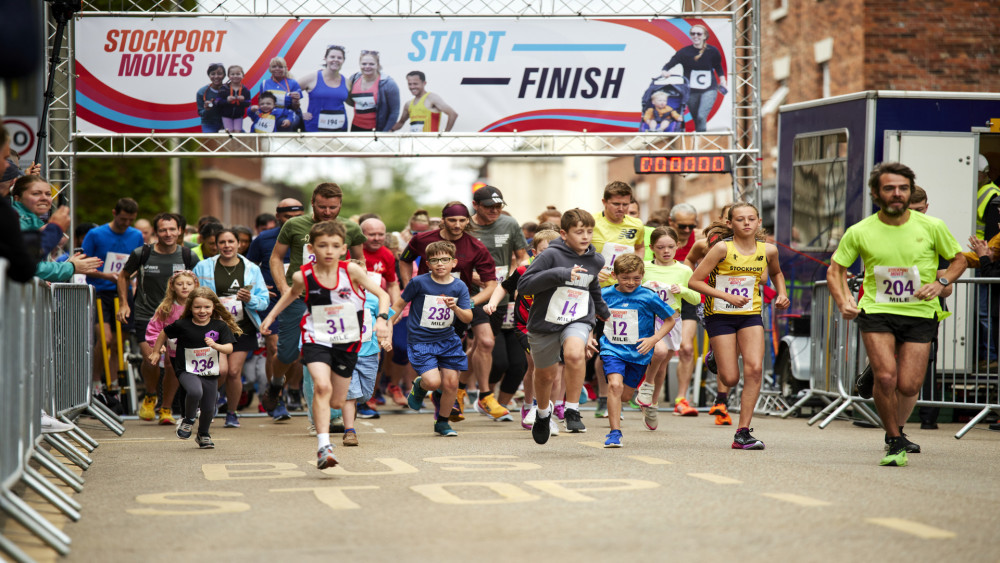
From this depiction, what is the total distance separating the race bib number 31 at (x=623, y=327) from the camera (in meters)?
10.9

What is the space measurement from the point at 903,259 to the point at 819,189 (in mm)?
5386

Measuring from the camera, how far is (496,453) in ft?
30.8

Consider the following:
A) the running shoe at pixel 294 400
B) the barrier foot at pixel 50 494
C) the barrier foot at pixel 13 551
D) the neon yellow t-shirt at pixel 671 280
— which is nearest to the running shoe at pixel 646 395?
the neon yellow t-shirt at pixel 671 280

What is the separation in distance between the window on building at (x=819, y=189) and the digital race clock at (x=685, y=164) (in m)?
0.93

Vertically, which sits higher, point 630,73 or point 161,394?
point 630,73

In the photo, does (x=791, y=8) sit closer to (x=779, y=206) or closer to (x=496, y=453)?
(x=779, y=206)

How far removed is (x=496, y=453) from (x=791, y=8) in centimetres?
2070

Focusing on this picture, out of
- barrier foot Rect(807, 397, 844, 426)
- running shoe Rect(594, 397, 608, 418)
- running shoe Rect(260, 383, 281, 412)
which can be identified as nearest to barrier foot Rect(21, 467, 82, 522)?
running shoe Rect(260, 383, 281, 412)

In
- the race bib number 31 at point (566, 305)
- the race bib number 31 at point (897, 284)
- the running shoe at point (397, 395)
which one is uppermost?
the race bib number 31 at point (897, 284)

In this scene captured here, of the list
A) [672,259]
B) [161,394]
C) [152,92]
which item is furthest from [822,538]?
[152,92]

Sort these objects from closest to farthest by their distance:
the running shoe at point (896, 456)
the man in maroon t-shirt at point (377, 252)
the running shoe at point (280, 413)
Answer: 1. the running shoe at point (896, 456)
2. the running shoe at point (280, 413)
3. the man in maroon t-shirt at point (377, 252)

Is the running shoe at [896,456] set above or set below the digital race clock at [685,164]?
below

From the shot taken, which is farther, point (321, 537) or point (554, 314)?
point (554, 314)

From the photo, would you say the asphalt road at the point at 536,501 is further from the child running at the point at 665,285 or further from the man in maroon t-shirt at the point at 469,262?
the child running at the point at 665,285
